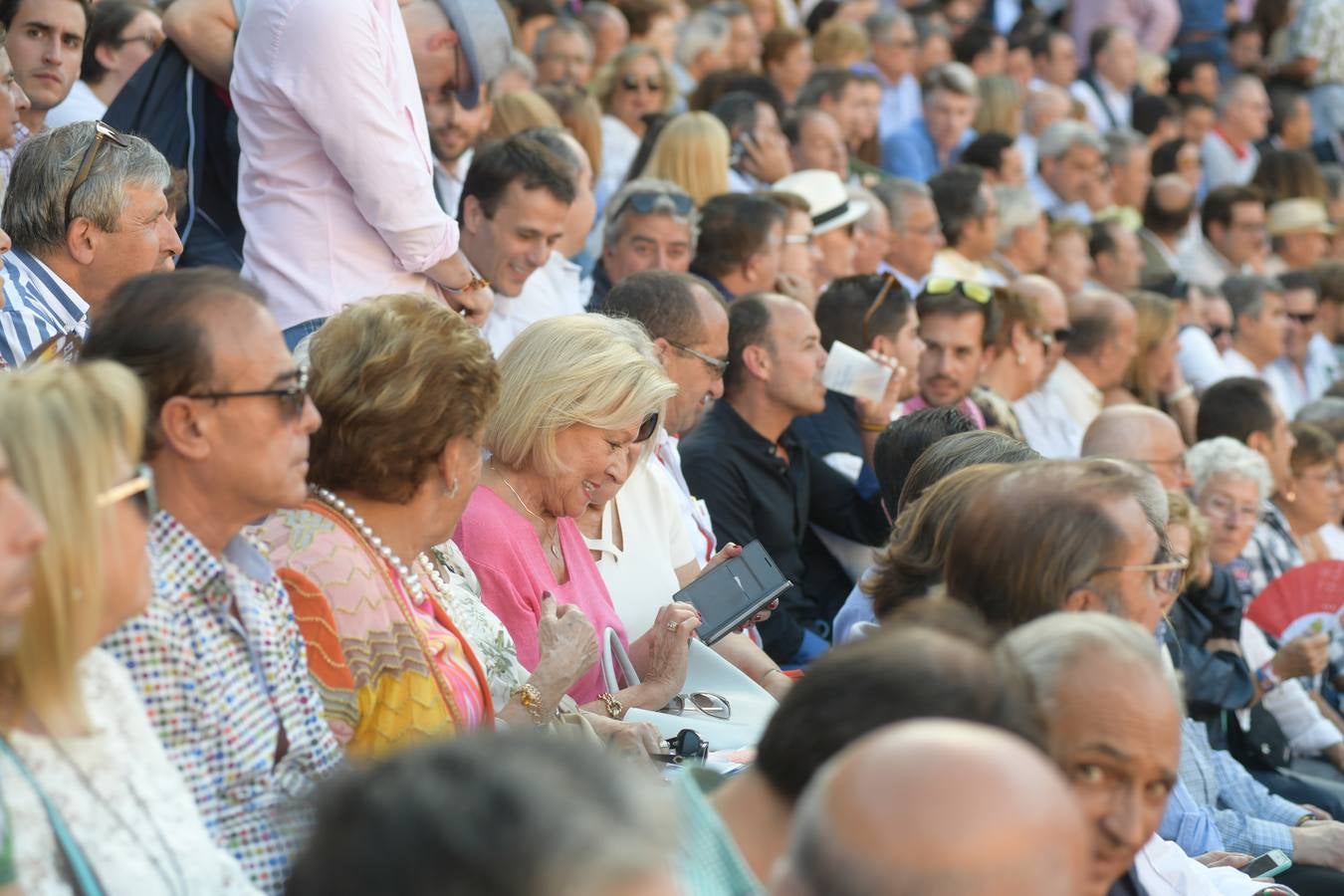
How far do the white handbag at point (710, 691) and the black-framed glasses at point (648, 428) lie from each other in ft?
1.53

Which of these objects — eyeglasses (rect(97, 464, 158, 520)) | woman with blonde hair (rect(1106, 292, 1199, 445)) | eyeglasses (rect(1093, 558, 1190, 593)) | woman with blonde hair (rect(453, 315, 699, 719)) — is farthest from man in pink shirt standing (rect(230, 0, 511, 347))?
woman with blonde hair (rect(1106, 292, 1199, 445))

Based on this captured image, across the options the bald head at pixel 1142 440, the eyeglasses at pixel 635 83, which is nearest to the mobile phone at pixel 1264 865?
the bald head at pixel 1142 440

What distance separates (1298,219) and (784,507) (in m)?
8.01

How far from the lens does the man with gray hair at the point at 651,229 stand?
20.8 feet

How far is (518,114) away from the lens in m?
7.03

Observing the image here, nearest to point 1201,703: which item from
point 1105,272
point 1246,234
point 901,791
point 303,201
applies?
point 303,201

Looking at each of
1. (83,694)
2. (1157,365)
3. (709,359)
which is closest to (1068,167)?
(1157,365)

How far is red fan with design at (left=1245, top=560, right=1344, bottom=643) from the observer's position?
232 inches

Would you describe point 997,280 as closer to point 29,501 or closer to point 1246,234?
point 1246,234

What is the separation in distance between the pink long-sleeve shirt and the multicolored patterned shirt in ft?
5.21

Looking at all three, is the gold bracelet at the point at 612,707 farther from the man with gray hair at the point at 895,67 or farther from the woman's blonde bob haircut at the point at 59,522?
the man with gray hair at the point at 895,67

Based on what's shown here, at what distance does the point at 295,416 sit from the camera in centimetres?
270

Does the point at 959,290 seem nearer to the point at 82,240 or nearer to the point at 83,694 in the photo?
the point at 82,240

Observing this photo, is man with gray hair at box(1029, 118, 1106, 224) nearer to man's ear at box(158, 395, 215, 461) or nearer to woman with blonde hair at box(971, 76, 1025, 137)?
woman with blonde hair at box(971, 76, 1025, 137)
